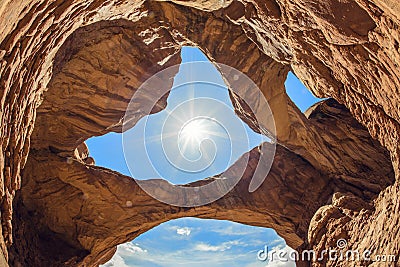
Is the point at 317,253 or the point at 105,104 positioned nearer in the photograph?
the point at 317,253

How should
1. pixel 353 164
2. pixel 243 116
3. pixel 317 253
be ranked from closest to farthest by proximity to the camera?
1. pixel 317 253
2. pixel 353 164
3. pixel 243 116

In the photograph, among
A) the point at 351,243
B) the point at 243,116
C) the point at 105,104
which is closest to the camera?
the point at 351,243

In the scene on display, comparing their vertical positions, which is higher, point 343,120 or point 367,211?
point 343,120

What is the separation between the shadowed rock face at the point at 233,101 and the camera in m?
6.62

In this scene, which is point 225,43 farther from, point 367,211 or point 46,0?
point 46,0

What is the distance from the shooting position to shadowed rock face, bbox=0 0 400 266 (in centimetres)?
662

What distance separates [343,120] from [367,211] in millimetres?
5382

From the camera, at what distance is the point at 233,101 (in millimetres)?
16344

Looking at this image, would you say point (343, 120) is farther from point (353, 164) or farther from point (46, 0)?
point (46, 0)

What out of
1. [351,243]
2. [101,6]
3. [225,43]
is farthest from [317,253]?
[101,6]

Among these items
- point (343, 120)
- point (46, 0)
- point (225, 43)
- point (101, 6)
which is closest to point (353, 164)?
point (343, 120)

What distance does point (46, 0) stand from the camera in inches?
224

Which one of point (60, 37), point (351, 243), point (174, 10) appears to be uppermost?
point (174, 10)

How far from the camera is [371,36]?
19.6 ft
